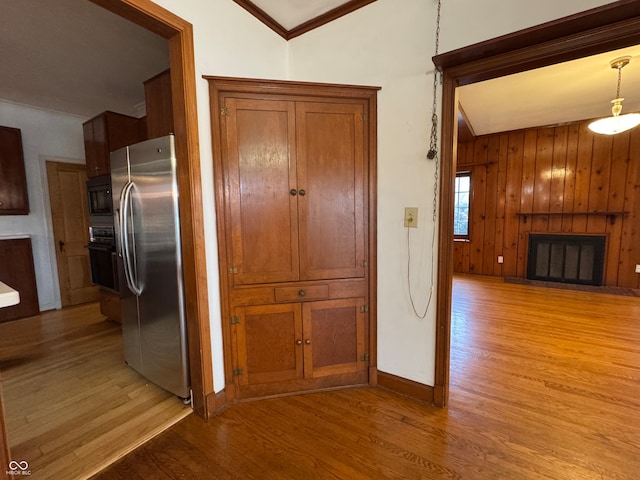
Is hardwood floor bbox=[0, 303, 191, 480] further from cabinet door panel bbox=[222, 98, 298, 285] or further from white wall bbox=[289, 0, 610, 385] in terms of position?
white wall bbox=[289, 0, 610, 385]

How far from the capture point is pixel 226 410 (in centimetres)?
193

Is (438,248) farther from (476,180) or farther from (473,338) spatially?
(476,180)

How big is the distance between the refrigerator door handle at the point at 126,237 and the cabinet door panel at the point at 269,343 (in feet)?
2.66

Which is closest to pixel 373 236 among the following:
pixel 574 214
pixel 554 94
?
pixel 554 94

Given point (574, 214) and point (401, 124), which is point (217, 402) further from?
point (574, 214)

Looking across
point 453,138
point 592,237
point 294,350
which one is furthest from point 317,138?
point 592,237

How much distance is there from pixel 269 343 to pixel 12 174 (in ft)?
13.3

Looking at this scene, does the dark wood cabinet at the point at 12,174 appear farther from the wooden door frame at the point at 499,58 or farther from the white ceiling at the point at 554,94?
the white ceiling at the point at 554,94

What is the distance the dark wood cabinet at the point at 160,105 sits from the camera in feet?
6.52

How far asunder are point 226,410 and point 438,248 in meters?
1.76

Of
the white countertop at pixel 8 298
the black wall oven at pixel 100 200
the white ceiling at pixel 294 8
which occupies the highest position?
the white ceiling at pixel 294 8

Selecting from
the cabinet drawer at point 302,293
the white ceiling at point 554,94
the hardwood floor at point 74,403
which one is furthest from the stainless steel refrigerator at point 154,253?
the white ceiling at point 554,94

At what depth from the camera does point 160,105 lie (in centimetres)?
204

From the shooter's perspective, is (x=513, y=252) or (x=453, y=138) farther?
(x=513, y=252)
